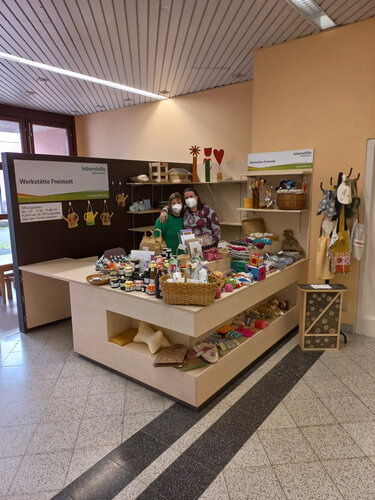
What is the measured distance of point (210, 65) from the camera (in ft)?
15.0

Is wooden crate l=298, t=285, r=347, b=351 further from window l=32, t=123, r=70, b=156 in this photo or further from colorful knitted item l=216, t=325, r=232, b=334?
window l=32, t=123, r=70, b=156

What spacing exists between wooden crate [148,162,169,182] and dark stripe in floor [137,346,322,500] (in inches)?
123

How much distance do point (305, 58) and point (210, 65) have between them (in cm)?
129

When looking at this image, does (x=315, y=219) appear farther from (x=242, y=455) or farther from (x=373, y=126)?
(x=242, y=455)

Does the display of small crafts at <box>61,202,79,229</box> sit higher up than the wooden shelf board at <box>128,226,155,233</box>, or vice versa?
the display of small crafts at <box>61,202,79,229</box>

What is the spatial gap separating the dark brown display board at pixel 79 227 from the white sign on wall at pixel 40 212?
5cm

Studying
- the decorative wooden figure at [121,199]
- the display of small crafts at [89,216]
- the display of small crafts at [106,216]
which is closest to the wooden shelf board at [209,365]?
the display of small crafts at [89,216]

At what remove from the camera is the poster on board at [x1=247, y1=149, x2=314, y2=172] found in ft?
13.1

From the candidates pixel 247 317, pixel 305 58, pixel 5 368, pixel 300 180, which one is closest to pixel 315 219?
pixel 300 180

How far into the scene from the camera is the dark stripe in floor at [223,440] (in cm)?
192

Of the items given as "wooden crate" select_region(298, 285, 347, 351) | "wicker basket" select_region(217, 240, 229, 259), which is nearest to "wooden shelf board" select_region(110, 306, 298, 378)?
"wooden crate" select_region(298, 285, 347, 351)

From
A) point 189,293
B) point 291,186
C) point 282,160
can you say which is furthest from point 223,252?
point 282,160

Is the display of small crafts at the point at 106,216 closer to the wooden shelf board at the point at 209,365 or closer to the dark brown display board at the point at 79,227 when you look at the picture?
the dark brown display board at the point at 79,227

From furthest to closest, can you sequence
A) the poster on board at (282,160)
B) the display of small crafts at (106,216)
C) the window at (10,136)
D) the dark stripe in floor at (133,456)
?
the window at (10,136) < the display of small crafts at (106,216) < the poster on board at (282,160) < the dark stripe in floor at (133,456)
